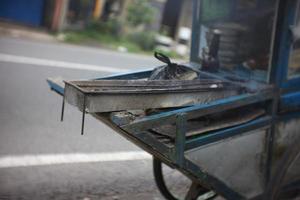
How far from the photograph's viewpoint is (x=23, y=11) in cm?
1616

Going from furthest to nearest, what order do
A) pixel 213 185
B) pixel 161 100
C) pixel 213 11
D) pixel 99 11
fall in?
pixel 99 11 < pixel 213 11 < pixel 213 185 < pixel 161 100

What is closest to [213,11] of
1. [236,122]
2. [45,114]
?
[236,122]

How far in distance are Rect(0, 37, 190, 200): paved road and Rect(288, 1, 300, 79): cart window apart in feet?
5.01

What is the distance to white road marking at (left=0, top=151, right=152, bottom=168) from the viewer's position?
169 inches

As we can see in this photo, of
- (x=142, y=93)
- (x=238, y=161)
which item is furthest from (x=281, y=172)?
(x=142, y=93)

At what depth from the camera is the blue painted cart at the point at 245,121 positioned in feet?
8.71

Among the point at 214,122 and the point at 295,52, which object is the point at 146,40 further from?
the point at 214,122

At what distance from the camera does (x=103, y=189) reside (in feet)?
12.9

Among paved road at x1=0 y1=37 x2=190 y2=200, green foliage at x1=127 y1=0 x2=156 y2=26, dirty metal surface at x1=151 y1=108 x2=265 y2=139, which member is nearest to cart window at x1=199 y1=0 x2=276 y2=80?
dirty metal surface at x1=151 y1=108 x2=265 y2=139

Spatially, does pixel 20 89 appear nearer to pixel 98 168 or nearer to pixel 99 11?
pixel 98 168

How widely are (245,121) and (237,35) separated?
0.92 metres

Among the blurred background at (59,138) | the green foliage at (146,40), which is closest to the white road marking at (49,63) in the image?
the blurred background at (59,138)

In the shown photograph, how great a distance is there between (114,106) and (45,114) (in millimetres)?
3590

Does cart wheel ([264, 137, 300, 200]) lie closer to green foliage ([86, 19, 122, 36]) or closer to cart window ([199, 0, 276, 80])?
cart window ([199, 0, 276, 80])
